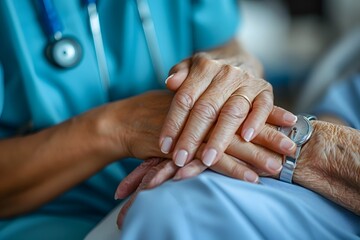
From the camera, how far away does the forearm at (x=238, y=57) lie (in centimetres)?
97

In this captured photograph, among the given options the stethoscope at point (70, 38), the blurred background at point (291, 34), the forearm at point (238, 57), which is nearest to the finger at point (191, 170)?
the forearm at point (238, 57)

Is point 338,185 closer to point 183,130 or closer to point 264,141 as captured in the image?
point 264,141

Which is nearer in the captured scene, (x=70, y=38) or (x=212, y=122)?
(x=212, y=122)

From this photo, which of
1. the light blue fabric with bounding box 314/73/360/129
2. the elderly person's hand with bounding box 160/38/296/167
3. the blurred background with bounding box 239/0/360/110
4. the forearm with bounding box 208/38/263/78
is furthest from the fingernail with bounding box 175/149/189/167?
the blurred background with bounding box 239/0/360/110

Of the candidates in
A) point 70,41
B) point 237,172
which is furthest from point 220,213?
point 70,41

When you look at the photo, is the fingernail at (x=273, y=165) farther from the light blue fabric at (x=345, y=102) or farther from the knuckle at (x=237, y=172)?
the light blue fabric at (x=345, y=102)

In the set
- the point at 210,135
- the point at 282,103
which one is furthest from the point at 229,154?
the point at 282,103

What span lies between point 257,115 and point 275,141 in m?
0.05

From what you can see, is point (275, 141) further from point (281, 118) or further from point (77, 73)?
point (77, 73)

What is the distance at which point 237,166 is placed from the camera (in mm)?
760

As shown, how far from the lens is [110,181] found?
41.1 inches

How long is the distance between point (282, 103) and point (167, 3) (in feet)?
3.77

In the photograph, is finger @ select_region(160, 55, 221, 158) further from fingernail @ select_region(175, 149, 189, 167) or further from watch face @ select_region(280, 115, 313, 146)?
watch face @ select_region(280, 115, 313, 146)

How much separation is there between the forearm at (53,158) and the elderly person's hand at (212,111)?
16cm
